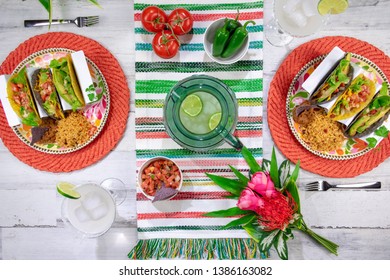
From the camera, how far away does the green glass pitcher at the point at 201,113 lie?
1.15 metres

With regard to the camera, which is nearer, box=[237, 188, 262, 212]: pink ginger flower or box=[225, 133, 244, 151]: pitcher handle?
box=[237, 188, 262, 212]: pink ginger flower

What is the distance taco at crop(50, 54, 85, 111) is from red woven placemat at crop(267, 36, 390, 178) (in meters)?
0.57

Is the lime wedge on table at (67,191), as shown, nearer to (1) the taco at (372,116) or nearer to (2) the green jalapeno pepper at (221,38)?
(2) the green jalapeno pepper at (221,38)

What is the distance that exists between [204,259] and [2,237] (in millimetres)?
655

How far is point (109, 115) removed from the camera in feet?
4.12

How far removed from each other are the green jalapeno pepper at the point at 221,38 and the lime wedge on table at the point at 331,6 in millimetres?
252

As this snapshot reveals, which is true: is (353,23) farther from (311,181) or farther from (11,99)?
(11,99)

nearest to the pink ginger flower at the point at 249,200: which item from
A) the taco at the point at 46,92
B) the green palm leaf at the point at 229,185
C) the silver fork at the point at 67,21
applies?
the green palm leaf at the point at 229,185

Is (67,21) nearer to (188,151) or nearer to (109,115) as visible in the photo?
(109,115)

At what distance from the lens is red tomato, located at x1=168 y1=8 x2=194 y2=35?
47.2 inches

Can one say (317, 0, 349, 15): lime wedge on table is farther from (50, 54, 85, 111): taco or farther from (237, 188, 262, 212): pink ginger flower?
(50, 54, 85, 111): taco

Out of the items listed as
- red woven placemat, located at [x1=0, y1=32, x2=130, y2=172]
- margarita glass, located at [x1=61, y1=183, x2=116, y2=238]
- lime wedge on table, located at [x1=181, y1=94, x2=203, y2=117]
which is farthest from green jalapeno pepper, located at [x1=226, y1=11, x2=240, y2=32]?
margarita glass, located at [x1=61, y1=183, x2=116, y2=238]

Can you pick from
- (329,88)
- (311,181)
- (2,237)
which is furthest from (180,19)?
(2,237)

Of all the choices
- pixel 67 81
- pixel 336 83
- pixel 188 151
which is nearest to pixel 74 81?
pixel 67 81
